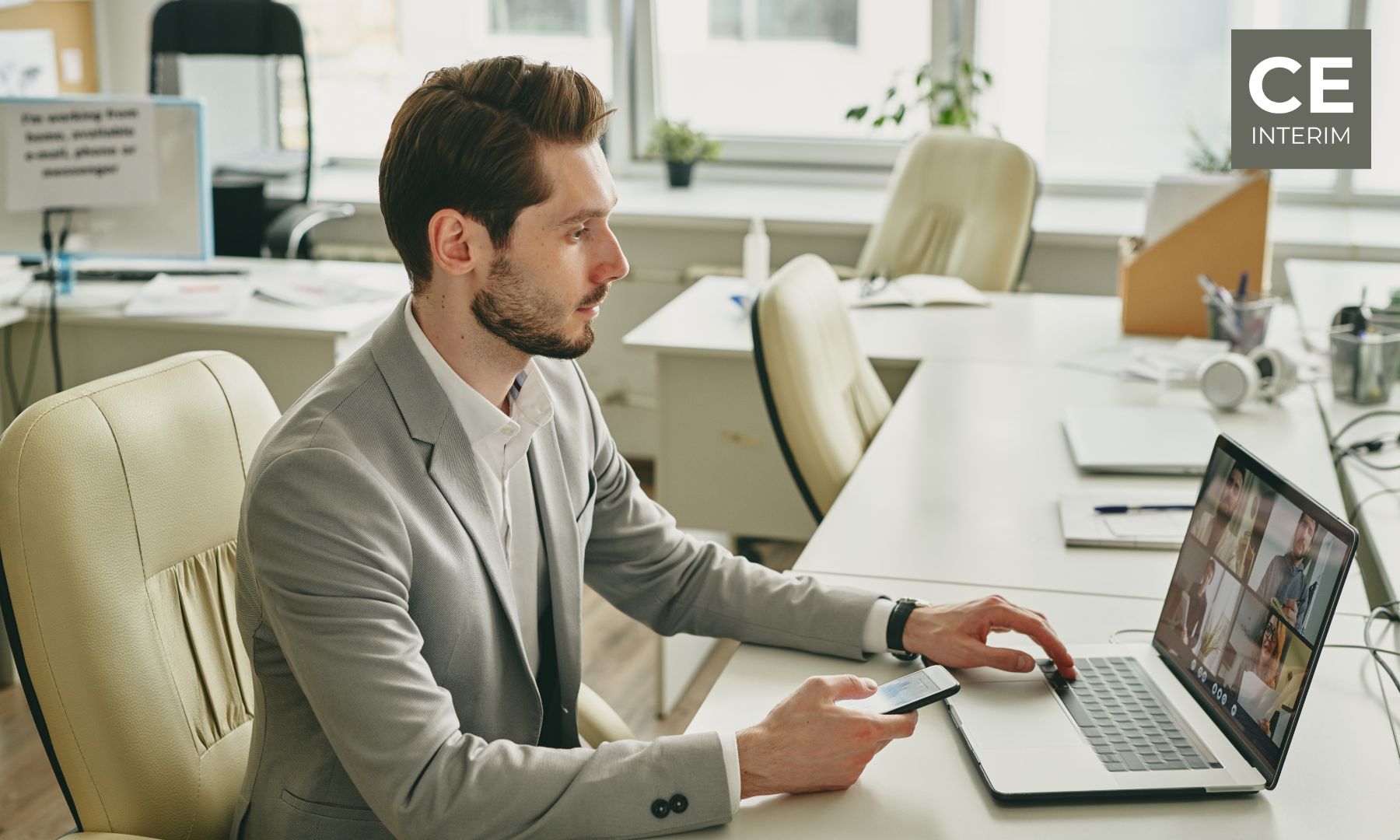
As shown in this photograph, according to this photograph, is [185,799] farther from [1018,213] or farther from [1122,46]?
[1122,46]

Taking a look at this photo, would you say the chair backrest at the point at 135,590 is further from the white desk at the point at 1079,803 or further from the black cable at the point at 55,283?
the black cable at the point at 55,283

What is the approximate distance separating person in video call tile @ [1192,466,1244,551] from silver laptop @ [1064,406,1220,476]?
0.66 m

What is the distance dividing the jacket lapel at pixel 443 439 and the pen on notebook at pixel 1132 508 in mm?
888

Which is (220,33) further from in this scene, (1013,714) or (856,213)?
(1013,714)

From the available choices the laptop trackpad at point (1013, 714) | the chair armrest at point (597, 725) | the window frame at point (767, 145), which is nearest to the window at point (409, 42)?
the window frame at point (767, 145)

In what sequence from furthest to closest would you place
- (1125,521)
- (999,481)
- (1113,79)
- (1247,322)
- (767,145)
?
(767,145), (1113,79), (1247,322), (999,481), (1125,521)

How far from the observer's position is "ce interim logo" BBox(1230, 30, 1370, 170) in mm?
2184

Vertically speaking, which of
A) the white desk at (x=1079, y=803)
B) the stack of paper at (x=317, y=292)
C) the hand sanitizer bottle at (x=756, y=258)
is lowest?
the white desk at (x=1079, y=803)

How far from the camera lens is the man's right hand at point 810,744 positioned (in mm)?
1094

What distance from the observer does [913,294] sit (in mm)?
3107

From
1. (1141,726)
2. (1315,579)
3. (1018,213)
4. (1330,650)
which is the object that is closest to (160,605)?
(1141,726)

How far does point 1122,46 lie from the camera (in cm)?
422

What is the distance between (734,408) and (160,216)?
1.43m

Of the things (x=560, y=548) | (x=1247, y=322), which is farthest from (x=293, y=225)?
(x=560, y=548)
